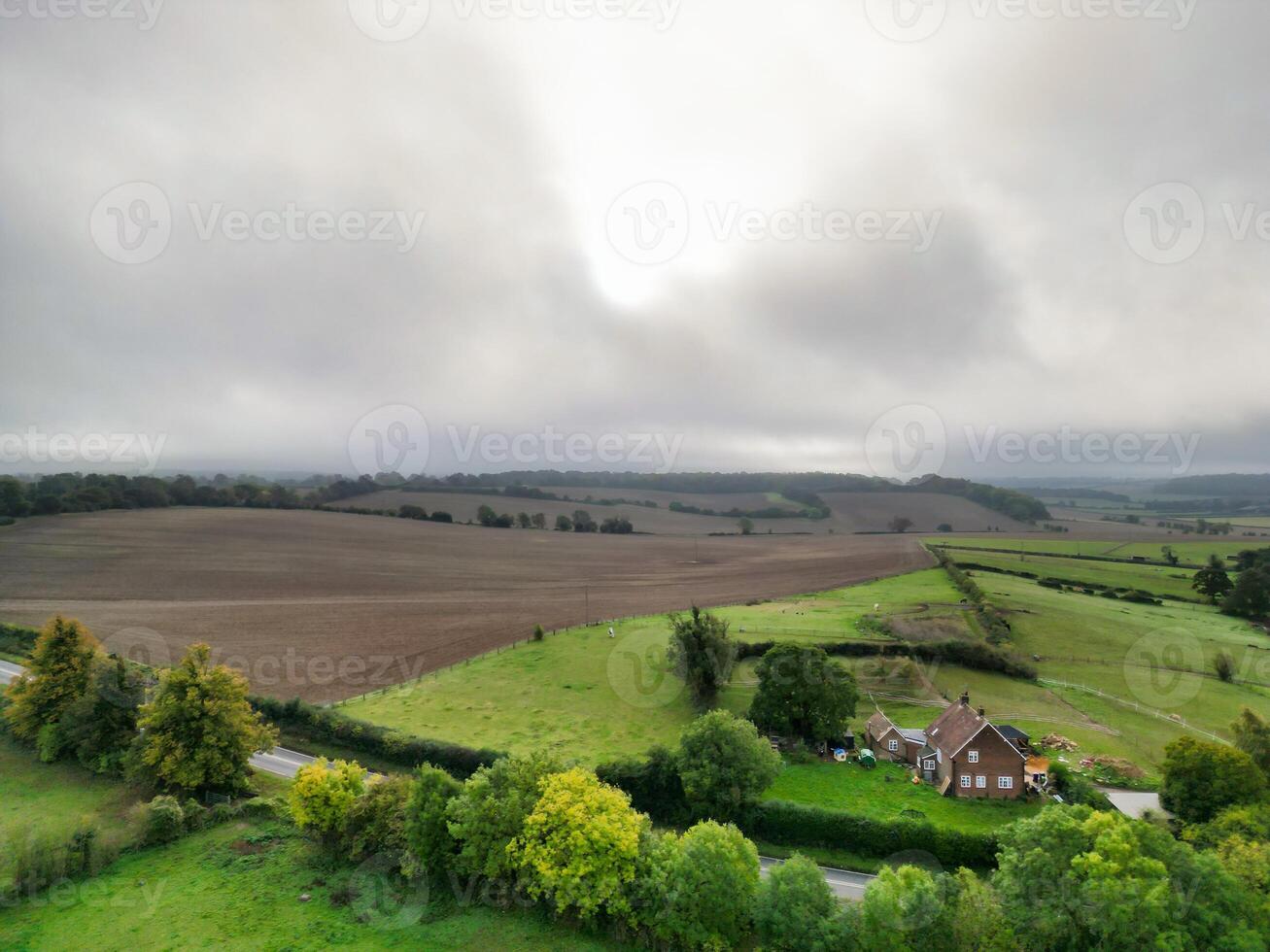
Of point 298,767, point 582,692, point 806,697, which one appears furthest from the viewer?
point 582,692

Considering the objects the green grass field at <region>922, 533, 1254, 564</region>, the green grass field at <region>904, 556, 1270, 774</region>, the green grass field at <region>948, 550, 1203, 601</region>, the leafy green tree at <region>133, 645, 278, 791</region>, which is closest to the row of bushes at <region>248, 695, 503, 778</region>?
the leafy green tree at <region>133, 645, 278, 791</region>

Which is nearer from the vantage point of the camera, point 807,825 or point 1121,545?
point 807,825

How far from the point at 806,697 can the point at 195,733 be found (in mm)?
34655

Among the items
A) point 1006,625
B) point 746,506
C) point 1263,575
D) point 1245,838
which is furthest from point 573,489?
point 1245,838

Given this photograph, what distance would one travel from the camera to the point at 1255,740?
1114 inches

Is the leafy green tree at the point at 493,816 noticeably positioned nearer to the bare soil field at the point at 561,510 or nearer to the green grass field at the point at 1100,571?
the green grass field at the point at 1100,571

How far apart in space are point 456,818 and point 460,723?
13523mm

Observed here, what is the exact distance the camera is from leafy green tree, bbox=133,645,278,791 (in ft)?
95.7

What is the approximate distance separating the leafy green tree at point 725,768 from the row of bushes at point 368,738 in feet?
37.9

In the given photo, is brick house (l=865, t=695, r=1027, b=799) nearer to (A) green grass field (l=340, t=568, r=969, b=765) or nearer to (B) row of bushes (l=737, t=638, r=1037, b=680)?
(A) green grass field (l=340, t=568, r=969, b=765)

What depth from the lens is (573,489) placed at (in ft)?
501

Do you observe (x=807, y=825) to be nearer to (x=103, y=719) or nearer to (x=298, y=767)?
(x=298, y=767)

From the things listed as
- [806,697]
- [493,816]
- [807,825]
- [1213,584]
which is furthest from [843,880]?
[1213,584]

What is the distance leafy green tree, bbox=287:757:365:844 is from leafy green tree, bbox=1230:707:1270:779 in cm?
4426
